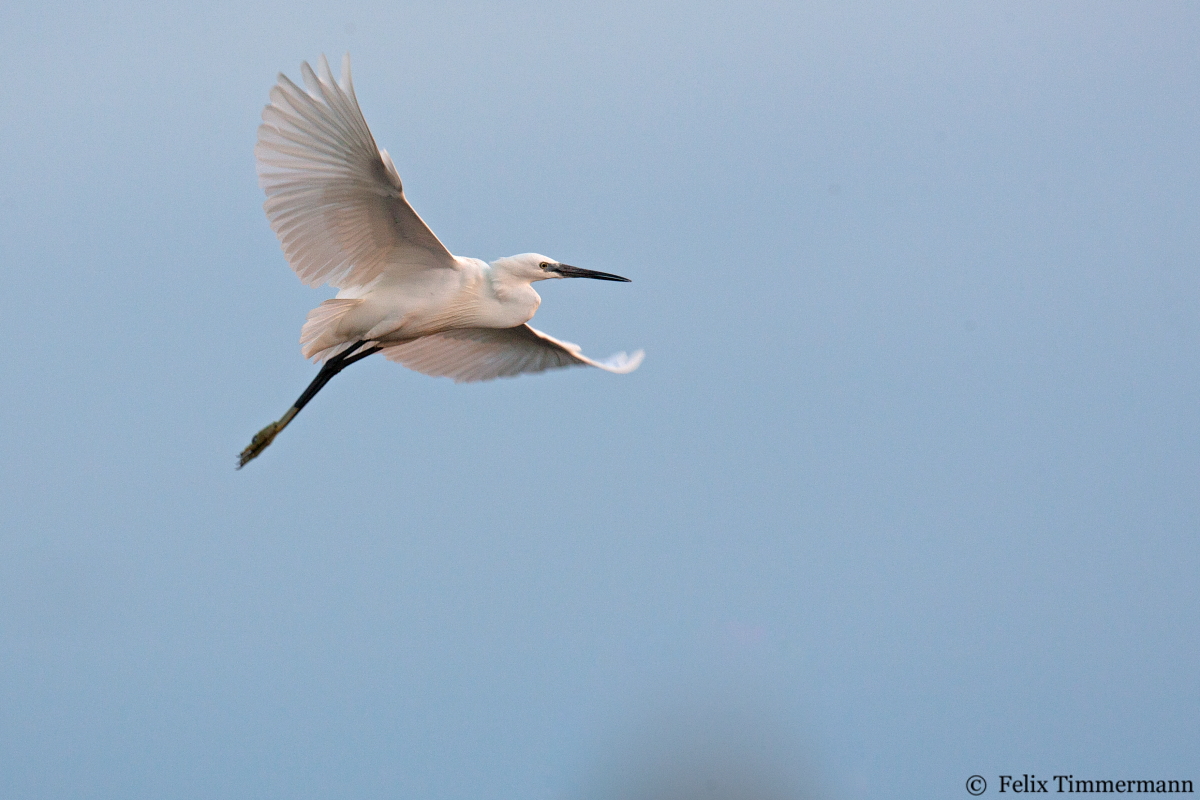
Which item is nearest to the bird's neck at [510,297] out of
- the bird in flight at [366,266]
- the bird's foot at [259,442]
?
the bird in flight at [366,266]

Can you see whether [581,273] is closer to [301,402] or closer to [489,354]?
[489,354]

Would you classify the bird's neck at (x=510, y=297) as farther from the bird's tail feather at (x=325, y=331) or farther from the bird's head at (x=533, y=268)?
the bird's tail feather at (x=325, y=331)

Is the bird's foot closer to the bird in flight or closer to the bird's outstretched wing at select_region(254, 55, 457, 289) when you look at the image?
the bird in flight

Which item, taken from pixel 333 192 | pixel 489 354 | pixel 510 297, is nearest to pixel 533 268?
pixel 510 297

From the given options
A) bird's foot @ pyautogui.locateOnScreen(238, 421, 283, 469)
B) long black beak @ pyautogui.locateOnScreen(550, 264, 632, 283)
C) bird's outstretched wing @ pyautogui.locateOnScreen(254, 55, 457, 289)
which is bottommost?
bird's foot @ pyautogui.locateOnScreen(238, 421, 283, 469)

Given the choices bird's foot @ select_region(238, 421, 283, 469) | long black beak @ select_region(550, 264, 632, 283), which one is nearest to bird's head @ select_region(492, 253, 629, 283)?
long black beak @ select_region(550, 264, 632, 283)

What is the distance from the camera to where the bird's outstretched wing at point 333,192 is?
767cm

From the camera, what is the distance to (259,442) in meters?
9.45

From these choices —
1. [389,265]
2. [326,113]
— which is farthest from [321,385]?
[326,113]

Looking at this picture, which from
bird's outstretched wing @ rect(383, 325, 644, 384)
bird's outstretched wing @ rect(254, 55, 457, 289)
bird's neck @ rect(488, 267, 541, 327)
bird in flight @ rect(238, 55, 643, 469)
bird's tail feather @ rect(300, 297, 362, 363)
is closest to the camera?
bird's outstretched wing @ rect(254, 55, 457, 289)

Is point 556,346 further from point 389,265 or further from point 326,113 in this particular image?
point 326,113

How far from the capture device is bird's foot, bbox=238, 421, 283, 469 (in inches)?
371

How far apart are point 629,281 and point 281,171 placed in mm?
3387

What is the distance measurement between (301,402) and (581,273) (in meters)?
2.64
